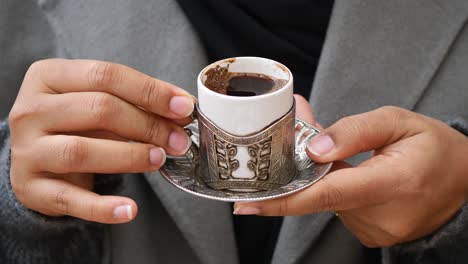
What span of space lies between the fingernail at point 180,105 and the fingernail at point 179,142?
42 mm

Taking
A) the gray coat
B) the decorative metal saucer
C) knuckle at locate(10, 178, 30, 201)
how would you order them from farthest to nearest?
the gray coat
knuckle at locate(10, 178, 30, 201)
the decorative metal saucer

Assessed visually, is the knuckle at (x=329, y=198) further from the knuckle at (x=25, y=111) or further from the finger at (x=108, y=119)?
the knuckle at (x=25, y=111)

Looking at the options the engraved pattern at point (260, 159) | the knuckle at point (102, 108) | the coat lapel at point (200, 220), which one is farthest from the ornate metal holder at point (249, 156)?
the coat lapel at point (200, 220)

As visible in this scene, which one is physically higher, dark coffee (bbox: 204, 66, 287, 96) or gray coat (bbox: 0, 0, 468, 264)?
dark coffee (bbox: 204, 66, 287, 96)

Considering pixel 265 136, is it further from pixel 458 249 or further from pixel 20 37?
pixel 20 37

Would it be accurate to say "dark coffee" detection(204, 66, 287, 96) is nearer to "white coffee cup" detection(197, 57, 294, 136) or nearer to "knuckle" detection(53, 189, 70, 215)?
"white coffee cup" detection(197, 57, 294, 136)

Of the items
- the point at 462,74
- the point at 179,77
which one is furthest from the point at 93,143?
the point at 462,74

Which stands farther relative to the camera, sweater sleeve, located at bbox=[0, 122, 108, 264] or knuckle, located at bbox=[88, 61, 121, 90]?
sweater sleeve, located at bbox=[0, 122, 108, 264]

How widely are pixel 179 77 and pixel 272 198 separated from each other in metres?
0.39

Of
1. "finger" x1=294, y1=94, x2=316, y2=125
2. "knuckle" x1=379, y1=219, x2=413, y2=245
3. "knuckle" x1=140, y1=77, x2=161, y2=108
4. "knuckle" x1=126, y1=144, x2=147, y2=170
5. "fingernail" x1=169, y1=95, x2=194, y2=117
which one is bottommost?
"knuckle" x1=379, y1=219, x2=413, y2=245

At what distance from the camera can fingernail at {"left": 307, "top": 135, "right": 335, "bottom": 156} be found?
0.72 meters

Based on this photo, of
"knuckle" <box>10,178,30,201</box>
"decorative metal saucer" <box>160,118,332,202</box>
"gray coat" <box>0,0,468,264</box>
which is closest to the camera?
"decorative metal saucer" <box>160,118,332,202</box>

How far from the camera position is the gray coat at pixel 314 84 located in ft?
3.10

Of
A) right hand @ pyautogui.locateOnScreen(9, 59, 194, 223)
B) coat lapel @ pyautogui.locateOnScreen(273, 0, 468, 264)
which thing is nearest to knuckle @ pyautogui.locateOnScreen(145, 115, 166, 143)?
right hand @ pyautogui.locateOnScreen(9, 59, 194, 223)
